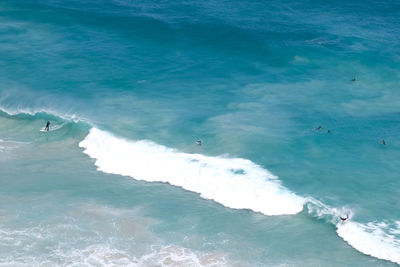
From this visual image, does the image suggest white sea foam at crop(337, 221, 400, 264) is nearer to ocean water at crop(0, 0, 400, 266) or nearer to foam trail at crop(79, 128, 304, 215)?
ocean water at crop(0, 0, 400, 266)

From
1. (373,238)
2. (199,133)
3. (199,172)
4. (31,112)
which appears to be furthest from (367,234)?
(31,112)

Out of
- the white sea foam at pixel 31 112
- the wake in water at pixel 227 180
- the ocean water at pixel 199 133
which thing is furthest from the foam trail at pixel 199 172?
the white sea foam at pixel 31 112

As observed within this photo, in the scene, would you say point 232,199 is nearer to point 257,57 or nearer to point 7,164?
point 7,164

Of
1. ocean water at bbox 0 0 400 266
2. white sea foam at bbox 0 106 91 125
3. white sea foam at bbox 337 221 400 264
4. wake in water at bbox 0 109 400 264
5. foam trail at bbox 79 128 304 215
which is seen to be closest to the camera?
white sea foam at bbox 337 221 400 264

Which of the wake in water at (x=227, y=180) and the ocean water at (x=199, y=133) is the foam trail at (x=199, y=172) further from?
the ocean water at (x=199, y=133)

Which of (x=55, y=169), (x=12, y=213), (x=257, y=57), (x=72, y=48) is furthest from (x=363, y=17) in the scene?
(x=12, y=213)

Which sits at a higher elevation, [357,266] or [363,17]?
[363,17]

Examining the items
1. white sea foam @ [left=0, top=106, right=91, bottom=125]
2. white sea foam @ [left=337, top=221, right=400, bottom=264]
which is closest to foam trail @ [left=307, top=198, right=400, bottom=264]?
white sea foam @ [left=337, top=221, right=400, bottom=264]
